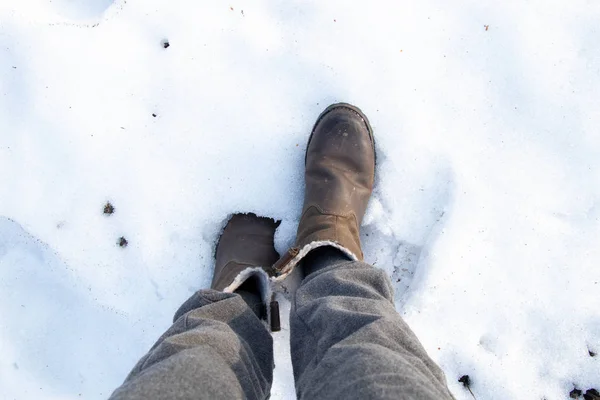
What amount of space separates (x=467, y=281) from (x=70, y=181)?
1.38 meters

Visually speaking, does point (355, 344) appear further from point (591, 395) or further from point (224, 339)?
point (591, 395)

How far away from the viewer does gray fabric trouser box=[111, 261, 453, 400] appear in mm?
854

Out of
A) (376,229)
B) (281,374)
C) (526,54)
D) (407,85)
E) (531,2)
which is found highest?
(531,2)

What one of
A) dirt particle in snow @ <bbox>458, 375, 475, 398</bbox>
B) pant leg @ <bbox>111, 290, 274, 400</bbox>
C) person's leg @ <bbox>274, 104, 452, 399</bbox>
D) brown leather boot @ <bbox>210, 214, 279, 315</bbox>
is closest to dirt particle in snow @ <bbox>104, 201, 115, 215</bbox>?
brown leather boot @ <bbox>210, 214, 279, 315</bbox>

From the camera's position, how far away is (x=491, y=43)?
1565 mm

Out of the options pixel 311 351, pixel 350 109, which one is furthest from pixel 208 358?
pixel 350 109

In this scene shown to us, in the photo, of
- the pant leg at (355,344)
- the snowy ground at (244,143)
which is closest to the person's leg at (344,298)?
the pant leg at (355,344)

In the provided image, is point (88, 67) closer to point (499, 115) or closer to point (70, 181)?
point (70, 181)

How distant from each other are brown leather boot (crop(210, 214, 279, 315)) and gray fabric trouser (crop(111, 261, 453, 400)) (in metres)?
0.22

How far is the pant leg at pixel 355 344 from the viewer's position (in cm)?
84

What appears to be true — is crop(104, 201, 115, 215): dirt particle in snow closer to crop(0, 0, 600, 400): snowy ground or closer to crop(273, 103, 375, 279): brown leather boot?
crop(0, 0, 600, 400): snowy ground

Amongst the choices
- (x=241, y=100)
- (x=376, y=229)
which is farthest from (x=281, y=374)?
(x=241, y=100)

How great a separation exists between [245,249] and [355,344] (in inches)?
27.0

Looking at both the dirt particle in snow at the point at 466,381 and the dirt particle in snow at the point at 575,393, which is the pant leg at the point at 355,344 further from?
the dirt particle in snow at the point at 575,393
